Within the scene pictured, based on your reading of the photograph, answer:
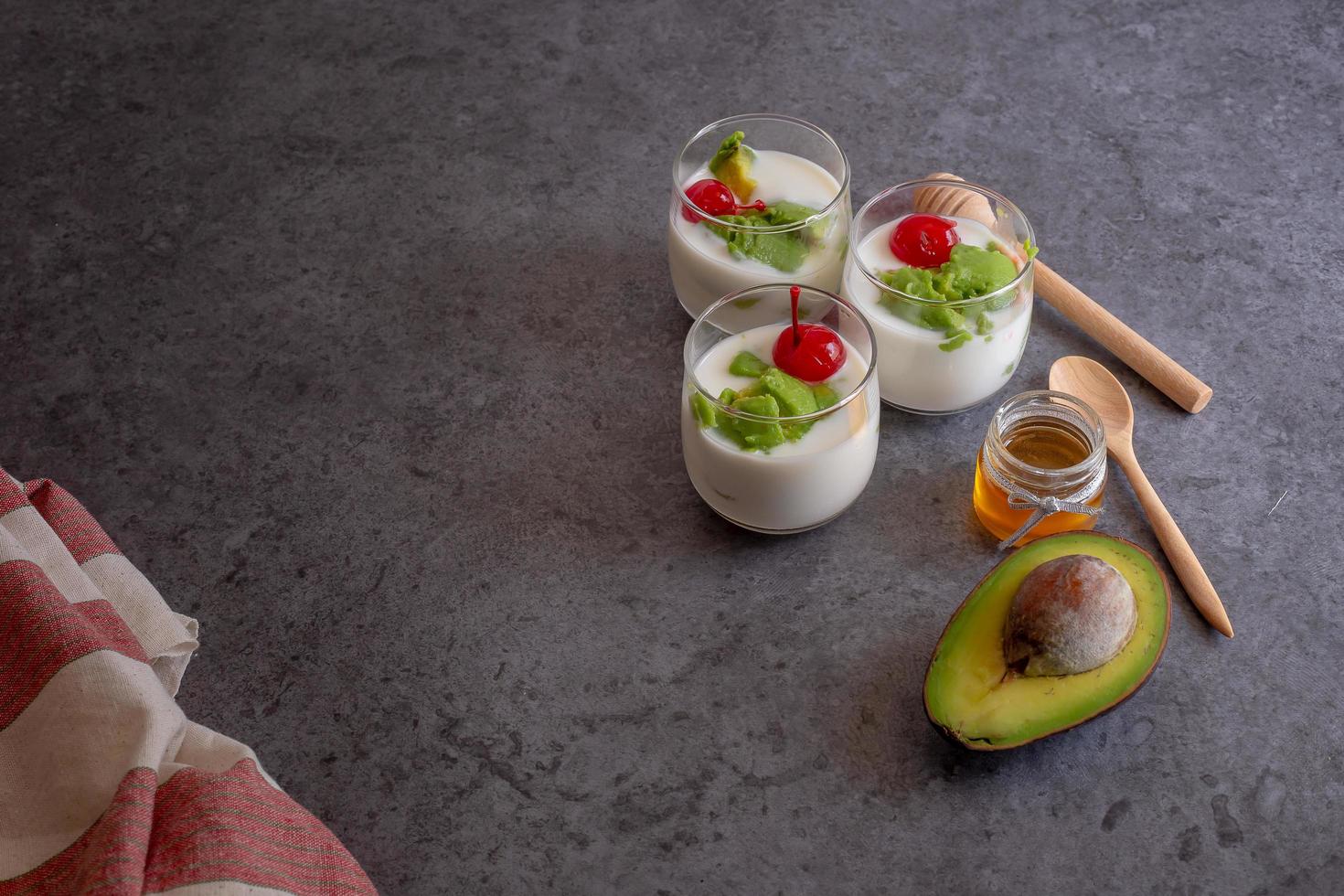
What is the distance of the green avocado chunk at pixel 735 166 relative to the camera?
1.39m

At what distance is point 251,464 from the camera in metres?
1.35

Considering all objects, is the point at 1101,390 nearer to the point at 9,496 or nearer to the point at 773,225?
the point at 773,225

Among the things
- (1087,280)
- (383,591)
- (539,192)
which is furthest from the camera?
(539,192)

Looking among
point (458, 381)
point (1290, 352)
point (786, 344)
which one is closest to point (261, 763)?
point (458, 381)

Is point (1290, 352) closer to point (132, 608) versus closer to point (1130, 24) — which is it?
point (1130, 24)

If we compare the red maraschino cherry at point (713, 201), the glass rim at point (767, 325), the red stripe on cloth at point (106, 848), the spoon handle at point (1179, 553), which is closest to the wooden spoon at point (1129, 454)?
the spoon handle at point (1179, 553)

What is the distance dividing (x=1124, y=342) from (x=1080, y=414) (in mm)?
203

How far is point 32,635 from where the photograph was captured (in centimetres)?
97

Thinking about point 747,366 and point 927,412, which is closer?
point 747,366

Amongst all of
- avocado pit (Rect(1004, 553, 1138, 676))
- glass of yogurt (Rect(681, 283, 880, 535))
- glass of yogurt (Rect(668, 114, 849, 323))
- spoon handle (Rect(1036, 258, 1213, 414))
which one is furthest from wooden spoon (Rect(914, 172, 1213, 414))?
avocado pit (Rect(1004, 553, 1138, 676))

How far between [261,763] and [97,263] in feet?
2.57

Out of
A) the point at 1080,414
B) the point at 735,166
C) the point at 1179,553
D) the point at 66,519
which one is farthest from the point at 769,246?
the point at 66,519

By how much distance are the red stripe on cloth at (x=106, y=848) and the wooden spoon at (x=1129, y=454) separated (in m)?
0.94

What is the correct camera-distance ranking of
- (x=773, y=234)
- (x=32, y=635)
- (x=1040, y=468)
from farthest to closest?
(x=773, y=234) → (x=1040, y=468) → (x=32, y=635)
